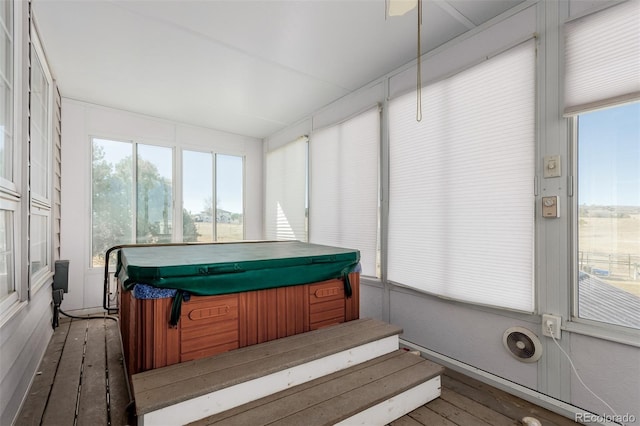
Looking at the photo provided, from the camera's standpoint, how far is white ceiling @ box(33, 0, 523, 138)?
2.27 meters

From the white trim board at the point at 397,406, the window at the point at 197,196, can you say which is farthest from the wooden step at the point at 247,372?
the window at the point at 197,196

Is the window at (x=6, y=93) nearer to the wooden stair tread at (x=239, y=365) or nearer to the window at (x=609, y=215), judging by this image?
the wooden stair tread at (x=239, y=365)

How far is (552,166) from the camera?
6.44 ft

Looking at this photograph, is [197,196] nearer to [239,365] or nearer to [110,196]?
[110,196]

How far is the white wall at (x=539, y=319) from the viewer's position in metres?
1.75

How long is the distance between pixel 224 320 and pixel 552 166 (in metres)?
2.34

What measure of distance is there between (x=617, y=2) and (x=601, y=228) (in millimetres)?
1297

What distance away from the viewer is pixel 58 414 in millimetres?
1886

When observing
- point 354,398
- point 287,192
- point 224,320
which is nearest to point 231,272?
point 224,320

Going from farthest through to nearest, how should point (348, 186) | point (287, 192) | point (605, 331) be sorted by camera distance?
1. point (287, 192)
2. point (348, 186)
3. point (605, 331)

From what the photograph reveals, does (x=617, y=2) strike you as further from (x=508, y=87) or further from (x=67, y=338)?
(x=67, y=338)

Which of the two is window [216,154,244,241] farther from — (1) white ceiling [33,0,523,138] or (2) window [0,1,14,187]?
(2) window [0,1,14,187]

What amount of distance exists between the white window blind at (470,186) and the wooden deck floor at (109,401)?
635 mm

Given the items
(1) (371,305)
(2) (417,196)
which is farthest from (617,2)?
(1) (371,305)
